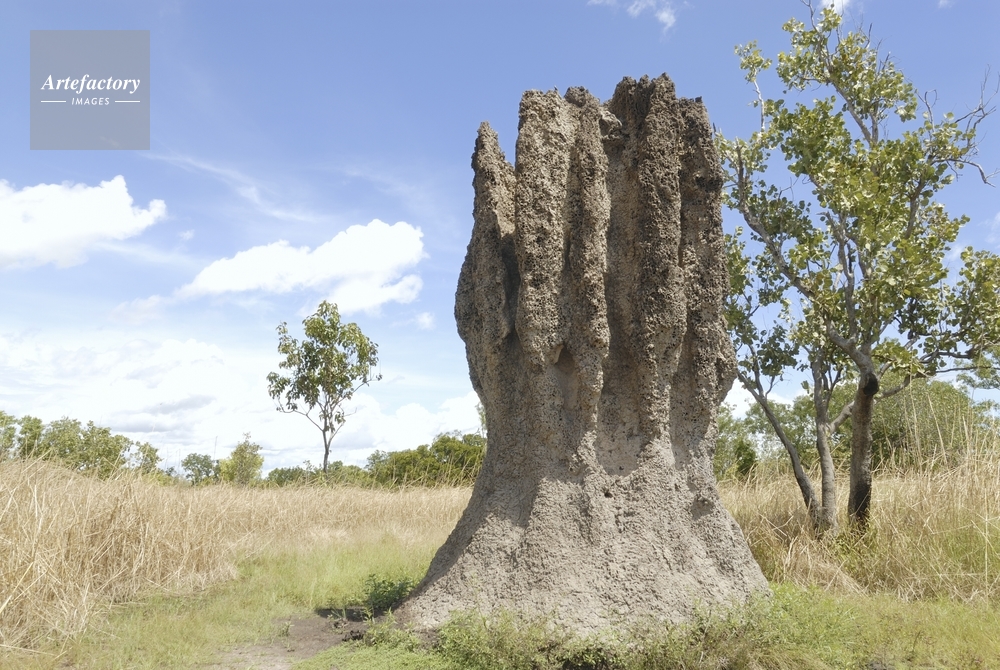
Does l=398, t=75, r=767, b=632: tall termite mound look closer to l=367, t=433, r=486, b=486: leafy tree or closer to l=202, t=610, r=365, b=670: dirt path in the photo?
l=202, t=610, r=365, b=670: dirt path

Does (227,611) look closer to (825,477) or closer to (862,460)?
(825,477)

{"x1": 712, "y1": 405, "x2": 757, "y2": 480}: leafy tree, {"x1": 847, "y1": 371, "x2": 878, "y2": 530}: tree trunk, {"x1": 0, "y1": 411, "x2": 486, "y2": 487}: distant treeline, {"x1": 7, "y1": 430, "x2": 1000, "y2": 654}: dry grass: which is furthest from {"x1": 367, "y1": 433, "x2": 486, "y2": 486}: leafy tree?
{"x1": 847, "y1": 371, "x2": 878, "y2": 530}: tree trunk

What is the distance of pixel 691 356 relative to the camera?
19.7ft

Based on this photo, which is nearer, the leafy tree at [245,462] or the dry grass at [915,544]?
the dry grass at [915,544]

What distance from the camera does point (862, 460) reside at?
7898 millimetres

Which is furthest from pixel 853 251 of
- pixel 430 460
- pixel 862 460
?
pixel 430 460

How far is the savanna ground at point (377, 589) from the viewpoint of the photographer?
189 inches

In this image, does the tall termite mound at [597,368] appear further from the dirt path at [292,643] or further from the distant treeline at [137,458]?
the distant treeline at [137,458]

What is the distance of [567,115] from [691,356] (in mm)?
2271

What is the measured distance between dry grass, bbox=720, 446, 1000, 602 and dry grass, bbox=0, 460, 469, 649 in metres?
5.08

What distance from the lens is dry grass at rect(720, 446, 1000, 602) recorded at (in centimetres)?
687

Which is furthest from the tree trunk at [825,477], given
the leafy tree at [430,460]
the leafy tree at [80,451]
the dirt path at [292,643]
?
the leafy tree at [430,460]

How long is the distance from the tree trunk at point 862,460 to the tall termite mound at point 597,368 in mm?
2729

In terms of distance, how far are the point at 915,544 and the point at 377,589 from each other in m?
5.32
